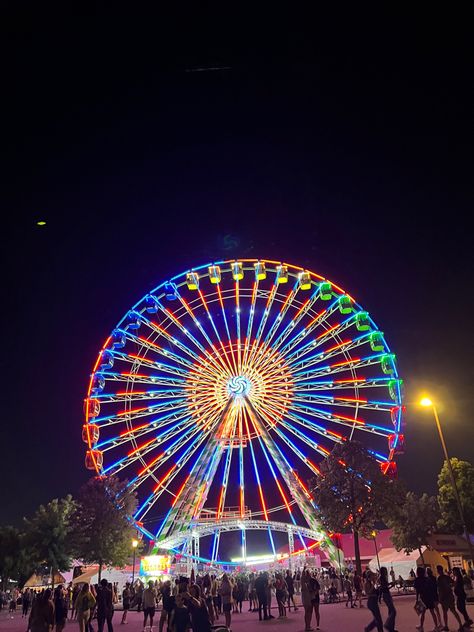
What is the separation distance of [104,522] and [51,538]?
5398mm

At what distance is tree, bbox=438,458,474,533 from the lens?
144ft

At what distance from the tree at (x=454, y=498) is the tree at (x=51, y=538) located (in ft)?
96.7

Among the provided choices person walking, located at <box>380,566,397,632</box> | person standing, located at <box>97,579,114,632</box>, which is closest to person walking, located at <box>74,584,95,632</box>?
person standing, located at <box>97,579,114,632</box>

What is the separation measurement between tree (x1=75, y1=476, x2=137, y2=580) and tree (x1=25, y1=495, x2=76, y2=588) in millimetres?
2726

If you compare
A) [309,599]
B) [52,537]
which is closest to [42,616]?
[309,599]

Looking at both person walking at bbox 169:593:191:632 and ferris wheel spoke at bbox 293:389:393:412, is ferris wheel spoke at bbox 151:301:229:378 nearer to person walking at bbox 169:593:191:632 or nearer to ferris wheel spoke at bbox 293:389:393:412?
ferris wheel spoke at bbox 293:389:393:412

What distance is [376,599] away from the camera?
1155 centimetres

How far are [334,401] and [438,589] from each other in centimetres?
2035

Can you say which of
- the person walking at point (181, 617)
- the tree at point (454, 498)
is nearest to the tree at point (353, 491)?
the tree at point (454, 498)

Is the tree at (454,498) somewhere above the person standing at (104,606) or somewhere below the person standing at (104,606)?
above

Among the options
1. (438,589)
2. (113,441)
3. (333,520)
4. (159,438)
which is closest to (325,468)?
(333,520)

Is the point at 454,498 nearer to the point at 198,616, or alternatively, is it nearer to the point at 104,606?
the point at 104,606

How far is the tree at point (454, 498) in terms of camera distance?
43.8 metres

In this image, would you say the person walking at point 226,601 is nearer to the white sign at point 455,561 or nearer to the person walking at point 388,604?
the person walking at point 388,604
